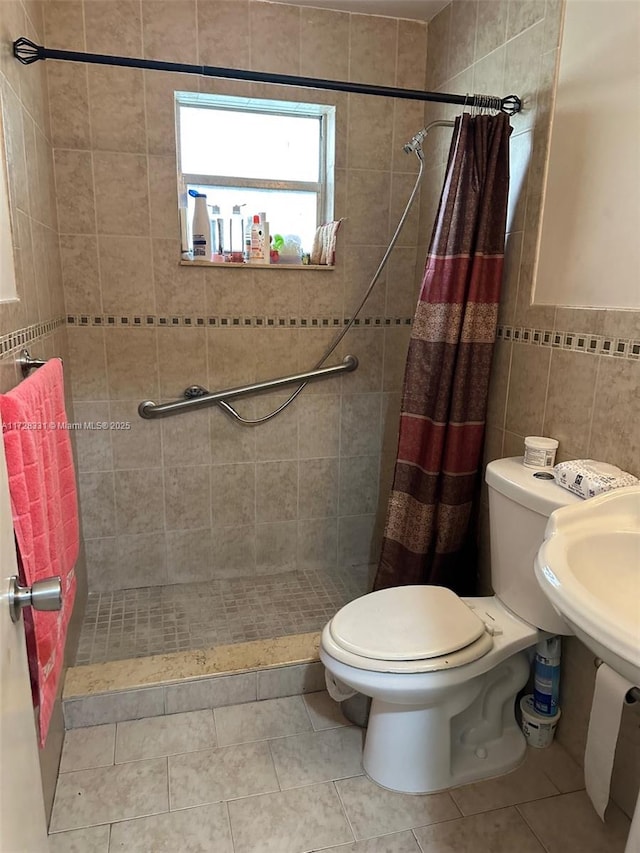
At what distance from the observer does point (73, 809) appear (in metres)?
1.53

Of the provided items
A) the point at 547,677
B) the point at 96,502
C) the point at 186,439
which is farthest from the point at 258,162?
the point at 547,677

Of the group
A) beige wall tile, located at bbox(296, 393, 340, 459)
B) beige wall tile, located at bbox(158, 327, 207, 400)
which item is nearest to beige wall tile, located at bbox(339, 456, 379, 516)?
beige wall tile, located at bbox(296, 393, 340, 459)

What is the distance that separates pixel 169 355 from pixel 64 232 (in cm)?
56

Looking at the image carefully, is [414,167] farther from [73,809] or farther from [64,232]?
[73,809]

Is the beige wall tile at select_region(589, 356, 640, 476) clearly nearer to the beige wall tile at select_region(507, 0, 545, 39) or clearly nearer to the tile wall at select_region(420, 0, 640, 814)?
the tile wall at select_region(420, 0, 640, 814)

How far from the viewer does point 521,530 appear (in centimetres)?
156

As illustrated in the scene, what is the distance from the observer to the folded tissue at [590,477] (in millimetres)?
1367

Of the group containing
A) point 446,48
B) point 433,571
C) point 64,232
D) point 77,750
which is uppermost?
point 446,48

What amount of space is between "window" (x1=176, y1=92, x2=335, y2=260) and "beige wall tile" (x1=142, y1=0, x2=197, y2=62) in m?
0.16

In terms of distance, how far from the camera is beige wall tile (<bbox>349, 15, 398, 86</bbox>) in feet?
7.24

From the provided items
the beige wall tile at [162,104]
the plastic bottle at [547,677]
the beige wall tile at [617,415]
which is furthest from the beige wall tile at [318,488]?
the beige wall tile at [162,104]

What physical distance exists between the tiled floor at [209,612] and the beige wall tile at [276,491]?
11.0 inches

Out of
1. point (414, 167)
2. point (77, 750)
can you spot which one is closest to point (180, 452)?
point (77, 750)

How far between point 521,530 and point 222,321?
1.37m
